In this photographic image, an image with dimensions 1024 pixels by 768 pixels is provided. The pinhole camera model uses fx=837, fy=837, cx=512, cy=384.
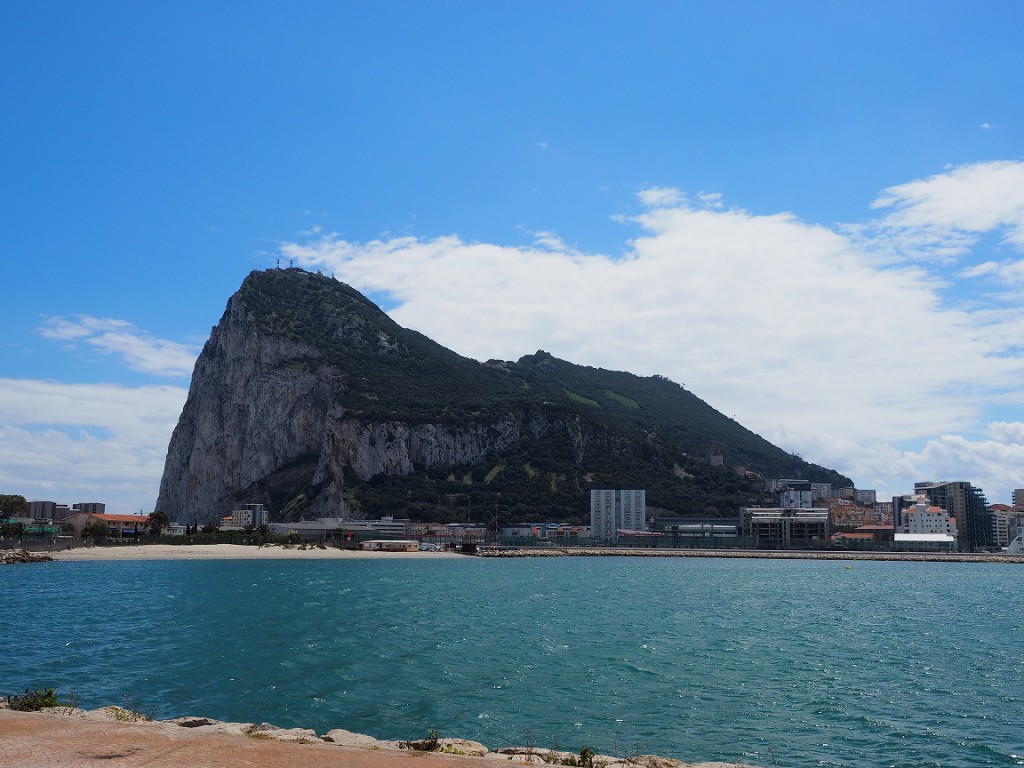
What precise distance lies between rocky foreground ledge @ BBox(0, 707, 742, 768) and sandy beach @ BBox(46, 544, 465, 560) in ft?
313

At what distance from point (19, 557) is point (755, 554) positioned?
11728 centimetres

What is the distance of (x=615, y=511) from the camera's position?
7407 inches

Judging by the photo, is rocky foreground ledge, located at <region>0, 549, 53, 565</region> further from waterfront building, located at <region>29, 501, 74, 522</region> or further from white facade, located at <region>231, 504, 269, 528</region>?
waterfront building, located at <region>29, 501, 74, 522</region>

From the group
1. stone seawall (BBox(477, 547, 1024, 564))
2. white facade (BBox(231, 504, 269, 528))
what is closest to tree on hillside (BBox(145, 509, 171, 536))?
white facade (BBox(231, 504, 269, 528))

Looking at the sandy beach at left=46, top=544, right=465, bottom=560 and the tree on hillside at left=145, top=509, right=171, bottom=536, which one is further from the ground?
the tree on hillside at left=145, top=509, right=171, bottom=536

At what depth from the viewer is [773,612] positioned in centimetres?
4934

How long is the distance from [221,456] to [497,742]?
193m

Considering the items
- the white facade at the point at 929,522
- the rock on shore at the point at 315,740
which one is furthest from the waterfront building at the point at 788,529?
the rock on shore at the point at 315,740

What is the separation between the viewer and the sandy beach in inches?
4058

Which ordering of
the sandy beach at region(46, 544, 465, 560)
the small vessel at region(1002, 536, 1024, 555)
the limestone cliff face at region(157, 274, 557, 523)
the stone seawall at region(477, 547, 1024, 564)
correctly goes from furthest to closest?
1. the limestone cliff face at region(157, 274, 557, 523)
2. the small vessel at region(1002, 536, 1024, 555)
3. the stone seawall at region(477, 547, 1024, 564)
4. the sandy beach at region(46, 544, 465, 560)

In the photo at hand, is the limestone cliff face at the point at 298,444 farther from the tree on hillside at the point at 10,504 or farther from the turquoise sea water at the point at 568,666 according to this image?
the turquoise sea water at the point at 568,666

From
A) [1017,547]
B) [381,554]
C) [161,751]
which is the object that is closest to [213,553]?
[381,554]

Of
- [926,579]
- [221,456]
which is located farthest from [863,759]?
[221,456]

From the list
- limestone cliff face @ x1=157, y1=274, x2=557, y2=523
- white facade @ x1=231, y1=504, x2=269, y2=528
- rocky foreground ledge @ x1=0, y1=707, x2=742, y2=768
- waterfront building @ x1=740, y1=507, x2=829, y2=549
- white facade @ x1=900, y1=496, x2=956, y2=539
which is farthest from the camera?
limestone cliff face @ x1=157, y1=274, x2=557, y2=523
